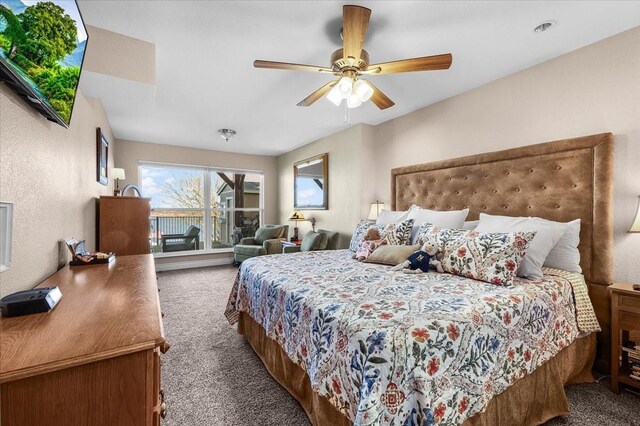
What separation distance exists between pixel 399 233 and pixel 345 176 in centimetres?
204

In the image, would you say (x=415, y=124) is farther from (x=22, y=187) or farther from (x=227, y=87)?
(x=22, y=187)

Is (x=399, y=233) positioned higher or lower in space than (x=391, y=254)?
higher

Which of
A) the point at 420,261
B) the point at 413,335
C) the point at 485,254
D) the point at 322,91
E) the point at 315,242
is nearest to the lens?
the point at 413,335

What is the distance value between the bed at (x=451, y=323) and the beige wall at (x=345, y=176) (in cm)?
160

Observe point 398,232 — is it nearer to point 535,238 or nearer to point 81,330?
point 535,238

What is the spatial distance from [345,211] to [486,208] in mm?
2124

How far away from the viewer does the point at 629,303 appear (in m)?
1.83

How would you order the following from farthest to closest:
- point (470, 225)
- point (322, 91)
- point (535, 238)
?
point (470, 225) → point (322, 91) → point (535, 238)

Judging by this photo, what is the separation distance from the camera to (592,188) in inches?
84.7

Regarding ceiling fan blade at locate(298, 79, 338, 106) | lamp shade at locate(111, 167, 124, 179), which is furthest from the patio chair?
ceiling fan blade at locate(298, 79, 338, 106)

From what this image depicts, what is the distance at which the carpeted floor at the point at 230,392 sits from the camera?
1.63 metres

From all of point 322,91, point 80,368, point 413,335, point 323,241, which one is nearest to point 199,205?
point 323,241

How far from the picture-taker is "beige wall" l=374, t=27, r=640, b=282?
2.04m

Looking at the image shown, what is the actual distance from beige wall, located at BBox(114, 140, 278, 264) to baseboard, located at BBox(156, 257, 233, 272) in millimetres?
66
